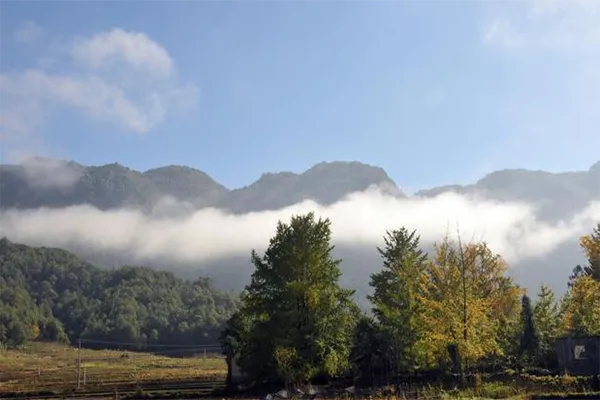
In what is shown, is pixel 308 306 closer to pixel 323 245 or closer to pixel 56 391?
pixel 323 245

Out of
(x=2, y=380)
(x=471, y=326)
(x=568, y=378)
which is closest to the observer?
(x=568, y=378)

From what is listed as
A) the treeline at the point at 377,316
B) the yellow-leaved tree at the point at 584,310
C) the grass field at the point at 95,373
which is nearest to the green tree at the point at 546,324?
the treeline at the point at 377,316

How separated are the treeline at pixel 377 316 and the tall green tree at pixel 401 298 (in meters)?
0.09

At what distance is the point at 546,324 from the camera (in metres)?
54.3

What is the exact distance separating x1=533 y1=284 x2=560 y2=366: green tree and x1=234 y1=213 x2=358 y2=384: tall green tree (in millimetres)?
15740

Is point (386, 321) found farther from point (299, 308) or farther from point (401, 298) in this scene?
point (299, 308)

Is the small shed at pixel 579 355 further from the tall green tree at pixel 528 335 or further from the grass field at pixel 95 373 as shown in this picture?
the grass field at pixel 95 373

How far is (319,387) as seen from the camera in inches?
1614

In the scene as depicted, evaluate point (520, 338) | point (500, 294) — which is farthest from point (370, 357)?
point (500, 294)

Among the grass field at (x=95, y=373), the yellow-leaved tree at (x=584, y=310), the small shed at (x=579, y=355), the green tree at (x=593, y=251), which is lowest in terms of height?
the grass field at (x=95, y=373)

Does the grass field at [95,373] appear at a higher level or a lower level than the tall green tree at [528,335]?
lower

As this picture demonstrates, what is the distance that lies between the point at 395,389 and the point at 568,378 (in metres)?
9.43

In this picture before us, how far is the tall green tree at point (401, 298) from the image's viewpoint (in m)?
43.8

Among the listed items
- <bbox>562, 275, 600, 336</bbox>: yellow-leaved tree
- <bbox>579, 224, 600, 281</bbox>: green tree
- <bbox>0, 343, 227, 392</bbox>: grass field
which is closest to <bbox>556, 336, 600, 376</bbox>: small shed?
<bbox>562, 275, 600, 336</bbox>: yellow-leaved tree
